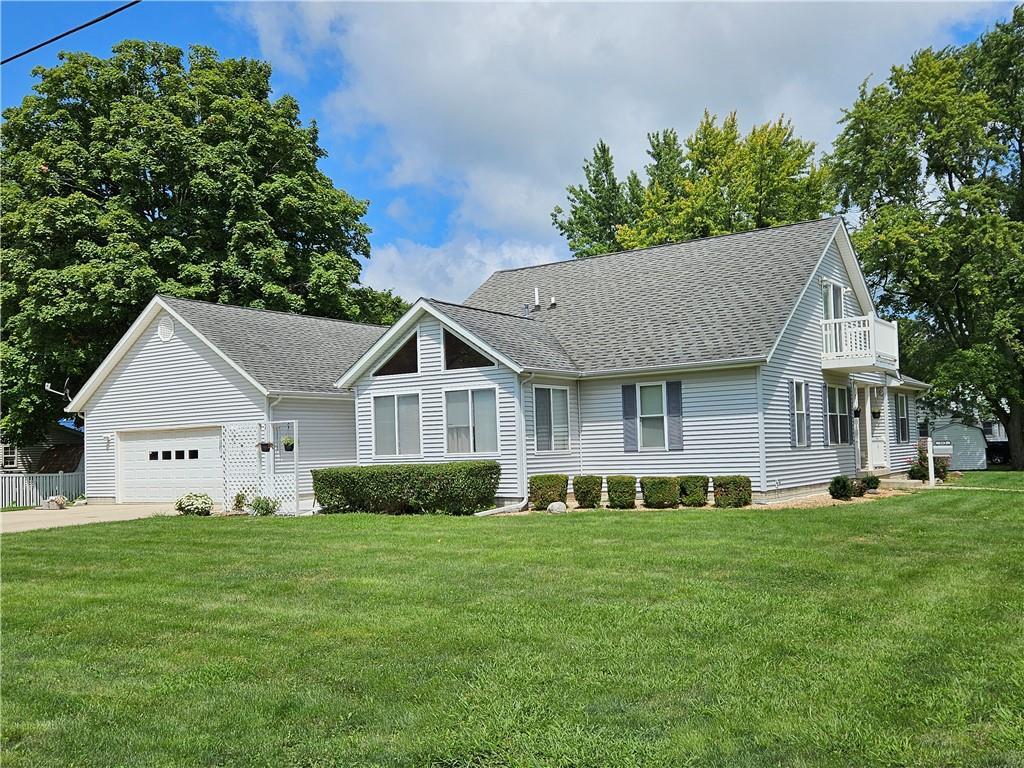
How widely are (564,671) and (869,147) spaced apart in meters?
33.1

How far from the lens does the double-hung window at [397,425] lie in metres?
21.3

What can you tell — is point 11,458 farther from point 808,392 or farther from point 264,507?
point 808,392

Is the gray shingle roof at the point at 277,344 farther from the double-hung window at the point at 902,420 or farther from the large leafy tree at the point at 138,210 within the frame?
the double-hung window at the point at 902,420

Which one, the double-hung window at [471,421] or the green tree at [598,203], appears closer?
the double-hung window at [471,421]

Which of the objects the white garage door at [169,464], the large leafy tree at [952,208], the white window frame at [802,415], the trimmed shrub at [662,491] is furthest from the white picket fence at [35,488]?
the large leafy tree at [952,208]

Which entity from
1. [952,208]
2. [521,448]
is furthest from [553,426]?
[952,208]

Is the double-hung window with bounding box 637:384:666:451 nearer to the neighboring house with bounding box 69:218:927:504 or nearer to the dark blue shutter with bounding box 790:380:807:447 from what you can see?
the neighboring house with bounding box 69:218:927:504

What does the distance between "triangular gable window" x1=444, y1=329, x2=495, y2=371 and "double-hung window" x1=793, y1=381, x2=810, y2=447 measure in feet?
24.3

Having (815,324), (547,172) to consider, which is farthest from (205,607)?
(547,172)

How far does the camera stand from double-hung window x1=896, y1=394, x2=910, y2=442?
28906mm

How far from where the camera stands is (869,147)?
112ft

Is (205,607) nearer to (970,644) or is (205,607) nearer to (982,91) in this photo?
(970,644)

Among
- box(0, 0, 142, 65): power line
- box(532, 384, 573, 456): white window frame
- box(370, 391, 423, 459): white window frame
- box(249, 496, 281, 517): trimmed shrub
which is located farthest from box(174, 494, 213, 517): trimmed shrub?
box(0, 0, 142, 65): power line

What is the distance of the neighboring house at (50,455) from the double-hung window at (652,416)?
25260mm
